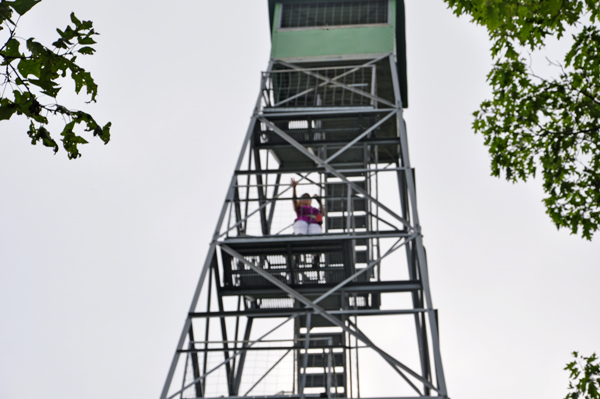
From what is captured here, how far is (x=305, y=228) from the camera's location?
37.9ft

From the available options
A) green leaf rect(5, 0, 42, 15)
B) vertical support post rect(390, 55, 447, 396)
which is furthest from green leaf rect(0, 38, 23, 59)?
vertical support post rect(390, 55, 447, 396)

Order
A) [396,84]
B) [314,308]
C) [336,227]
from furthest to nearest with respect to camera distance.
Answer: [336,227], [396,84], [314,308]

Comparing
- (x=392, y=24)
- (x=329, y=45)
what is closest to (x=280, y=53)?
(x=329, y=45)

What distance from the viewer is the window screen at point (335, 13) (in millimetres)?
15602

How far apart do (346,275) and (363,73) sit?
5.37 meters

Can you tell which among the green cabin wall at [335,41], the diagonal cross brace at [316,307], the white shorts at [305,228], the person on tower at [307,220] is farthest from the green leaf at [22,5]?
the green cabin wall at [335,41]

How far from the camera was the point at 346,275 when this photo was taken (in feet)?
36.5

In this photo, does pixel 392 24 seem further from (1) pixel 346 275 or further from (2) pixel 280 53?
(1) pixel 346 275

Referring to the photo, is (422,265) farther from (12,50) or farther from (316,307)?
(12,50)

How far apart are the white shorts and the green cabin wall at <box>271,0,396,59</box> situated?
467 centimetres

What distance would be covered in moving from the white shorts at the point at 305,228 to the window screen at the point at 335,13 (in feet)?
19.0

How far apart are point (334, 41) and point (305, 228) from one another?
5.18 metres

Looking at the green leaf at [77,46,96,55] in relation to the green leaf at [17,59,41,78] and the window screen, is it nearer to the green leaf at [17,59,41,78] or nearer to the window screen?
the green leaf at [17,59,41,78]

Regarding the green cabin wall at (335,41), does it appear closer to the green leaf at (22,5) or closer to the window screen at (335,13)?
the window screen at (335,13)
